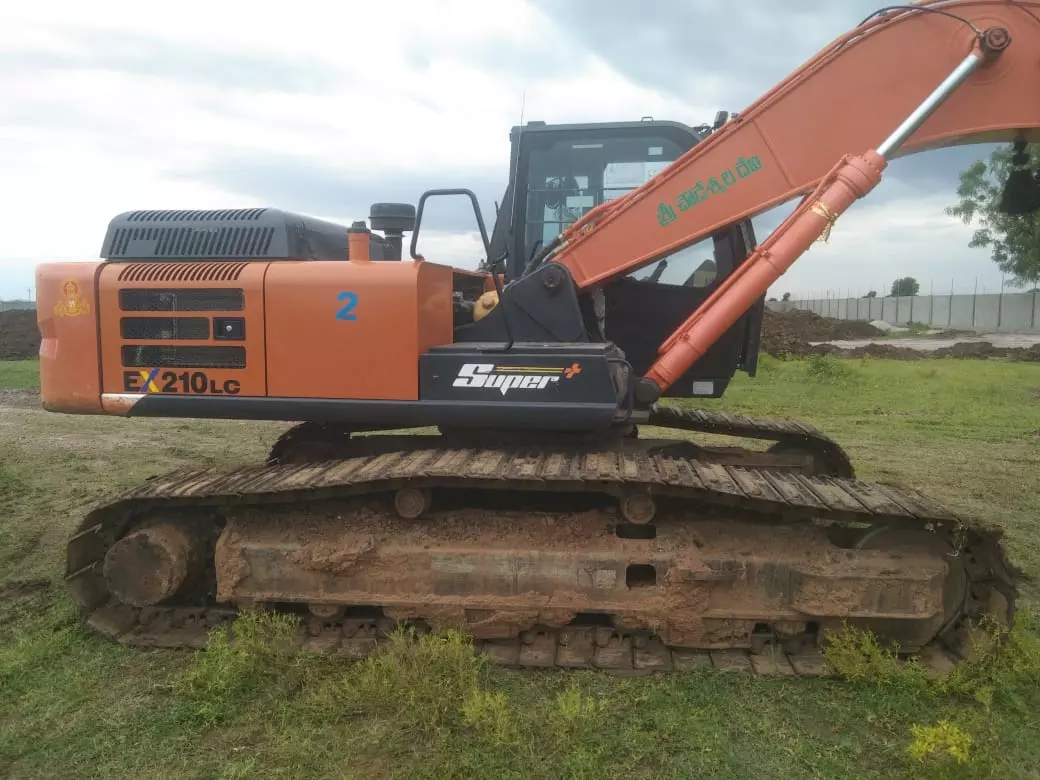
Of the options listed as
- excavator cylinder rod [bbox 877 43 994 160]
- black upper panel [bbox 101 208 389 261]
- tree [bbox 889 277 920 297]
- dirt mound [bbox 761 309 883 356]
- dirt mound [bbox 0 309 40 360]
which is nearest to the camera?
excavator cylinder rod [bbox 877 43 994 160]

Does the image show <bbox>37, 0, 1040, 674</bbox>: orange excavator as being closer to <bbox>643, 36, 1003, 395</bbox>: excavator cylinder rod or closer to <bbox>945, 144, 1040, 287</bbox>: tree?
<bbox>643, 36, 1003, 395</bbox>: excavator cylinder rod

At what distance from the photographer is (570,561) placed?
402 cm

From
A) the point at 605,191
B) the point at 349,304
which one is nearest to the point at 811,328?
the point at 605,191

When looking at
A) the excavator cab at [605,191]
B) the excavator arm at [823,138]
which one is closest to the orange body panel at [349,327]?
the excavator arm at [823,138]

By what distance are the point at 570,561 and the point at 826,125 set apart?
2.70m

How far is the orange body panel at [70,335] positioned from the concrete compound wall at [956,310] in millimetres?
43818

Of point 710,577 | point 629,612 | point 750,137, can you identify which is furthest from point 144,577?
point 750,137

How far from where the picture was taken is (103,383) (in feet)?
15.1

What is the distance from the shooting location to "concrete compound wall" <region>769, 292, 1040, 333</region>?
40.8 m

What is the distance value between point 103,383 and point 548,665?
2946 mm

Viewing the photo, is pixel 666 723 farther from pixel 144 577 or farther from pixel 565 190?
pixel 565 190

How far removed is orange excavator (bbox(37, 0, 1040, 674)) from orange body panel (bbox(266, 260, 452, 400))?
0.02 meters

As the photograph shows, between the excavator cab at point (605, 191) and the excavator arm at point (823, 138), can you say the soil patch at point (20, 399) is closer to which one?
the excavator cab at point (605, 191)

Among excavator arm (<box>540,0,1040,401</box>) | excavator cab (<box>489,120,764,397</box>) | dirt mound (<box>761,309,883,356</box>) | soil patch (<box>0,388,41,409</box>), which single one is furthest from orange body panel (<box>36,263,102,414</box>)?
dirt mound (<box>761,309,883,356</box>)
